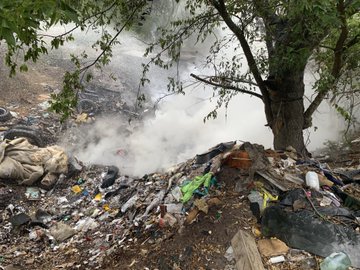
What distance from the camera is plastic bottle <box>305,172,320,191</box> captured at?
3.31m

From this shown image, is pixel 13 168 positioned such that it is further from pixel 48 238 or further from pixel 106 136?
pixel 106 136

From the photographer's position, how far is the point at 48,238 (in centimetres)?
482

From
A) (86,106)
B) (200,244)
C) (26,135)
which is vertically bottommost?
(200,244)

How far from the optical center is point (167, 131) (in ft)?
28.6

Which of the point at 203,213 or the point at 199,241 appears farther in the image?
the point at 203,213

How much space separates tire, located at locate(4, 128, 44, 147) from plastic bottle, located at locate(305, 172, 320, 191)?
18.8ft

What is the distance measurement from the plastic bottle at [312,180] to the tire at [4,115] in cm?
713

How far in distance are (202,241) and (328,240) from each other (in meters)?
0.95

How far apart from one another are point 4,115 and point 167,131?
3.75m

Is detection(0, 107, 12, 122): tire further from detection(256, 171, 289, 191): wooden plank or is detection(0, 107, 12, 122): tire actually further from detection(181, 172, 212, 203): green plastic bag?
detection(256, 171, 289, 191): wooden plank

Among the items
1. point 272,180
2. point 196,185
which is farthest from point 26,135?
point 272,180

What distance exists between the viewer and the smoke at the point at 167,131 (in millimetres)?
7477

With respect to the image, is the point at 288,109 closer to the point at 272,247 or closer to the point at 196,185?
the point at 196,185

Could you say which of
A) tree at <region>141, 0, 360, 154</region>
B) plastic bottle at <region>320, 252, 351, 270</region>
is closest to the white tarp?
tree at <region>141, 0, 360, 154</region>
